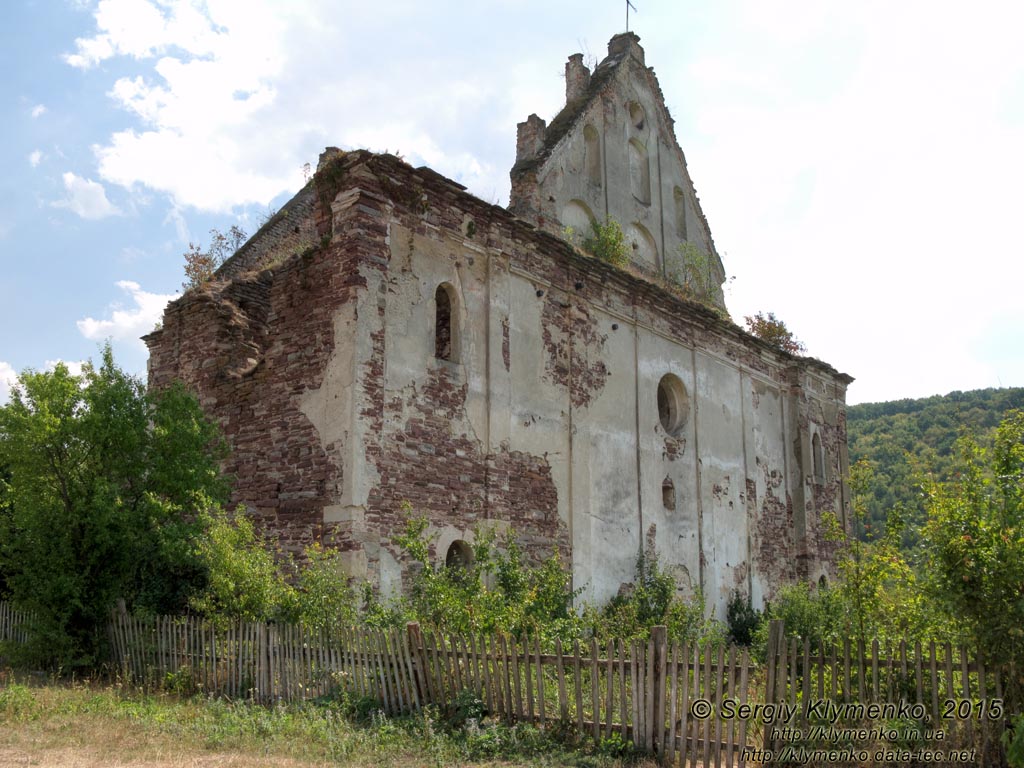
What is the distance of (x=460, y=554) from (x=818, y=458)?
14012mm

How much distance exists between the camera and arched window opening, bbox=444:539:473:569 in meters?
12.6

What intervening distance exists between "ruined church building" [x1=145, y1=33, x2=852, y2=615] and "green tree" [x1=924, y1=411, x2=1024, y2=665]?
6653mm

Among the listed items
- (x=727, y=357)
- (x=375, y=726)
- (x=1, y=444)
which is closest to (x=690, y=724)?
(x=375, y=726)

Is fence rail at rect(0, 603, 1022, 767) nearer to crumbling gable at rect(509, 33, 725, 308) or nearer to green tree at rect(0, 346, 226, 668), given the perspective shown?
green tree at rect(0, 346, 226, 668)

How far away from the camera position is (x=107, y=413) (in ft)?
38.1

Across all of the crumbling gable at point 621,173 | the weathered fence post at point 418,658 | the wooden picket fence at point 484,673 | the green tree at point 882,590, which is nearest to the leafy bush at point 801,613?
the green tree at point 882,590

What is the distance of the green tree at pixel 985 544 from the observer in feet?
22.9

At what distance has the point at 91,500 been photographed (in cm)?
1136

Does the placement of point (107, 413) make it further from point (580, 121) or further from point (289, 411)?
point (580, 121)

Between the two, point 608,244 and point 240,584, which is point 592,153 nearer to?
point 608,244

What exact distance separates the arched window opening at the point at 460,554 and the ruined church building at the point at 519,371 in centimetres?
4

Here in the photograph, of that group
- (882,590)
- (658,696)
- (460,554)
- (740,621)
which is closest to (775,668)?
(658,696)

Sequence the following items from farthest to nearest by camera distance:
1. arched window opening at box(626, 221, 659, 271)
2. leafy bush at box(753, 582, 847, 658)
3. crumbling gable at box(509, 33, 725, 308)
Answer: arched window opening at box(626, 221, 659, 271) → crumbling gable at box(509, 33, 725, 308) → leafy bush at box(753, 582, 847, 658)

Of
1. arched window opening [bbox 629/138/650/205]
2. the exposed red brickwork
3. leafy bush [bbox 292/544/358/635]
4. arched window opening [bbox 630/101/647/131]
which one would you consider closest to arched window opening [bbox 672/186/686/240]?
arched window opening [bbox 629/138/650/205]
